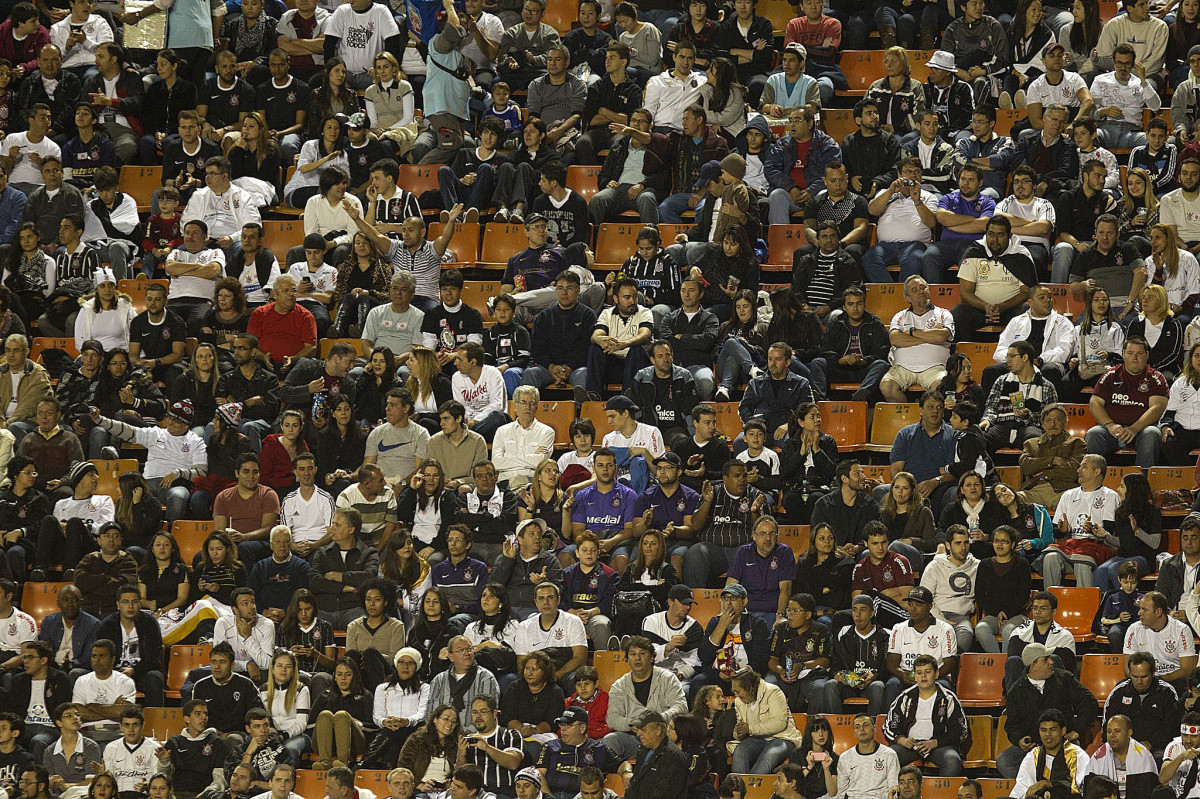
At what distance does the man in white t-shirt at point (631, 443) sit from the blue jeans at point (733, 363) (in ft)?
2.37

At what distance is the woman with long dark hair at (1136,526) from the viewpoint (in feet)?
36.6

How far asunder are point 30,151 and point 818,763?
877cm

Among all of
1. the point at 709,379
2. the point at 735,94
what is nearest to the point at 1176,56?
the point at 735,94

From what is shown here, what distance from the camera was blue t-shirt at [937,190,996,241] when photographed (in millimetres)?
13477

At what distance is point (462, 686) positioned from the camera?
10555mm

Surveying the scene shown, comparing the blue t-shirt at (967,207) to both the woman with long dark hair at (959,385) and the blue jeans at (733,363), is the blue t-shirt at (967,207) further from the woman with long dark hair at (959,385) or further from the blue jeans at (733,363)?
the blue jeans at (733,363)

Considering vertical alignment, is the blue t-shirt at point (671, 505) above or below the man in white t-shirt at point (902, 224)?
below

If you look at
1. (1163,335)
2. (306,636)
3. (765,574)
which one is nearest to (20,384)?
(306,636)

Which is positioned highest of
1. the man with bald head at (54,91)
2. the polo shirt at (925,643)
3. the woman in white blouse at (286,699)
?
the man with bald head at (54,91)

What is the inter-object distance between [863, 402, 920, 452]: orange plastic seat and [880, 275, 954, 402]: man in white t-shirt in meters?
0.10

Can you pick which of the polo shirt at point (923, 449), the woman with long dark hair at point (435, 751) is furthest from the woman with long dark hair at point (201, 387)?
the polo shirt at point (923, 449)

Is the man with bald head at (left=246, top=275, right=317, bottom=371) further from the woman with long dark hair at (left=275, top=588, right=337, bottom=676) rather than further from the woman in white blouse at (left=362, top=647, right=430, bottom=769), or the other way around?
the woman in white blouse at (left=362, top=647, right=430, bottom=769)

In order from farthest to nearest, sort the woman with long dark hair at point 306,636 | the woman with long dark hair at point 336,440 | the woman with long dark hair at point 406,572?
the woman with long dark hair at point 336,440, the woman with long dark hair at point 406,572, the woman with long dark hair at point 306,636

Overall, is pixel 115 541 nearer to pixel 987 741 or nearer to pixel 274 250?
pixel 274 250
